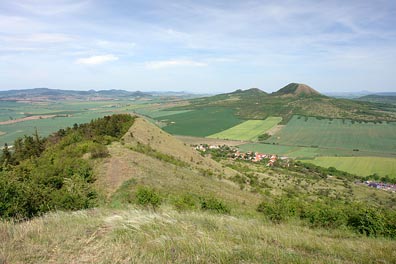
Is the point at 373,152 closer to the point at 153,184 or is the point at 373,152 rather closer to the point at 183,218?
the point at 153,184

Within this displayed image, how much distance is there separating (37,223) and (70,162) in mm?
18015

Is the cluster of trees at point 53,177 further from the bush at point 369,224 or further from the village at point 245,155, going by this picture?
the village at point 245,155

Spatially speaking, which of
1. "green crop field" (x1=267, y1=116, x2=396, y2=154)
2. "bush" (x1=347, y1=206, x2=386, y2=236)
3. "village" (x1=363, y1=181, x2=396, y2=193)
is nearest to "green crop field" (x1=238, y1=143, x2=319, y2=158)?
"green crop field" (x1=267, y1=116, x2=396, y2=154)

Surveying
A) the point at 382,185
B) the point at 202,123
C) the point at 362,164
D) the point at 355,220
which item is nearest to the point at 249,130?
the point at 202,123

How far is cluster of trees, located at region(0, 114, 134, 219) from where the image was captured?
11670 millimetres

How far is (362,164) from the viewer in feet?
247

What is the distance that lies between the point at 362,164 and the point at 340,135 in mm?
43173

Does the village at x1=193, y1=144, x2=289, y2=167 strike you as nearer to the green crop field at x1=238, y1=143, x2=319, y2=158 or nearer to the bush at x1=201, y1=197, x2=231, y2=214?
the green crop field at x1=238, y1=143, x2=319, y2=158

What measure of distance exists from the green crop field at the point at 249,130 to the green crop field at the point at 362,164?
37.7 meters

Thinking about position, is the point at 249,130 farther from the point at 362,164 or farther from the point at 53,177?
the point at 53,177

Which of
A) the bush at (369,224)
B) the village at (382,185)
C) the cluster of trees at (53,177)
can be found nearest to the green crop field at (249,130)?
the village at (382,185)

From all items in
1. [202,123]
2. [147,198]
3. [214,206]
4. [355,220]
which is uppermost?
[147,198]

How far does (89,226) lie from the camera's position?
7633 millimetres

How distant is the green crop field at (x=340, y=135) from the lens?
96.9 metres
